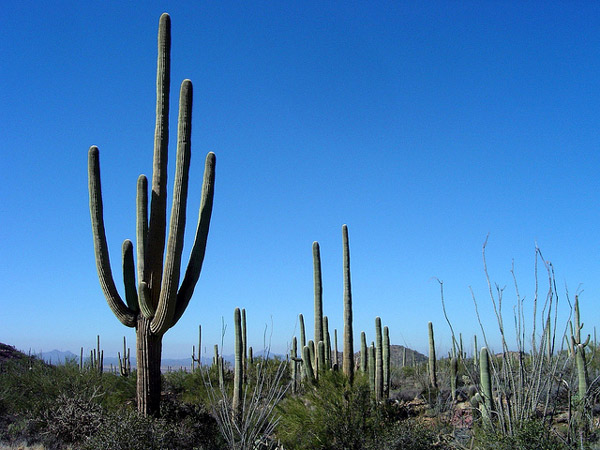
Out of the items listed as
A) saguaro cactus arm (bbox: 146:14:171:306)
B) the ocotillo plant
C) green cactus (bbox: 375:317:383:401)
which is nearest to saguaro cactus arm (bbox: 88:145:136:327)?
the ocotillo plant

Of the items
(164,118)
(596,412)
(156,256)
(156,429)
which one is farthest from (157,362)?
(596,412)

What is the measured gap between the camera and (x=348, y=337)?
13.7 metres

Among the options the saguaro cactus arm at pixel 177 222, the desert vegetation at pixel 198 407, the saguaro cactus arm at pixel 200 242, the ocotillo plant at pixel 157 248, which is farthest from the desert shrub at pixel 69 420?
the saguaro cactus arm at pixel 200 242

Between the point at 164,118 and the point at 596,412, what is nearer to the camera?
the point at 164,118

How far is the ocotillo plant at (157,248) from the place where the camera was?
1134 centimetres

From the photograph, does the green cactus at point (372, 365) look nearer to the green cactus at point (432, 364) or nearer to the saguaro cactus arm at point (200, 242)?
the green cactus at point (432, 364)

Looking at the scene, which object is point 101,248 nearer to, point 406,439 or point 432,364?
point 406,439

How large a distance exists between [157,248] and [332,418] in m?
4.99

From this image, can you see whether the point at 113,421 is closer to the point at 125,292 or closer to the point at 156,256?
the point at 125,292

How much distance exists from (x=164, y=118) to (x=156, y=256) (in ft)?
9.59

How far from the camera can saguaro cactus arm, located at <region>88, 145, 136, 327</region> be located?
38.1 ft

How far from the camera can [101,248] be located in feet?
38.7

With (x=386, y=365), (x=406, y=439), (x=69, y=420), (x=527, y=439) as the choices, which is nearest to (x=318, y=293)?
(x=386, y=365)

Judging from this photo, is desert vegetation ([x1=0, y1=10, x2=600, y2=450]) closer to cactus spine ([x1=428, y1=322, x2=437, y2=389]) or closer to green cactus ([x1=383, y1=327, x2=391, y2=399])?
green cactus ([x1=383, y1=327, x2=391, y2=399])
